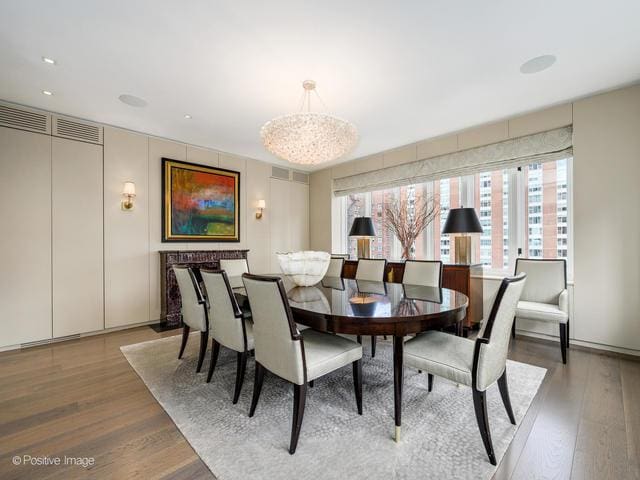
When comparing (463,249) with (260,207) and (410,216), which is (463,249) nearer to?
(410,216)

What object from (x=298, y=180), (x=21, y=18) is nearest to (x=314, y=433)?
(x=21, y=18)

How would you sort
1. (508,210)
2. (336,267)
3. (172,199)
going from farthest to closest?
(172,199) → (336,267) → (508,210)

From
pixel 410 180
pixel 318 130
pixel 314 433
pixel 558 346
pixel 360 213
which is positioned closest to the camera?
pixel 314 433

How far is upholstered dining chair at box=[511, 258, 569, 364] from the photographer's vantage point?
2.90 metres

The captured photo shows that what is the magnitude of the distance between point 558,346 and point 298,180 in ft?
15.6

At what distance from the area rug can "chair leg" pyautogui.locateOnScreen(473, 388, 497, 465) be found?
0.05 metres

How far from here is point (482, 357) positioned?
5.16ft

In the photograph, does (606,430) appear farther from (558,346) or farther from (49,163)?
(49,163)

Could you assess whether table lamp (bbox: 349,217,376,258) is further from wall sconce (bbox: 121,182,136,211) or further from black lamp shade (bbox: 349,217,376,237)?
wall sconce (bbox: 121,182,136,211)

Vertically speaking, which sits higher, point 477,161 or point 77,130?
point 77,130

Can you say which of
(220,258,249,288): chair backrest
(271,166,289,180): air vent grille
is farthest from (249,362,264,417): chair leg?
(271,166,289,180): air vent grille

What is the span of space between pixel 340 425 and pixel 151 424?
1.20 metres

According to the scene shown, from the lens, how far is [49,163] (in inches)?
135

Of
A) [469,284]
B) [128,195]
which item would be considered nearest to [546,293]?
[469,284]
